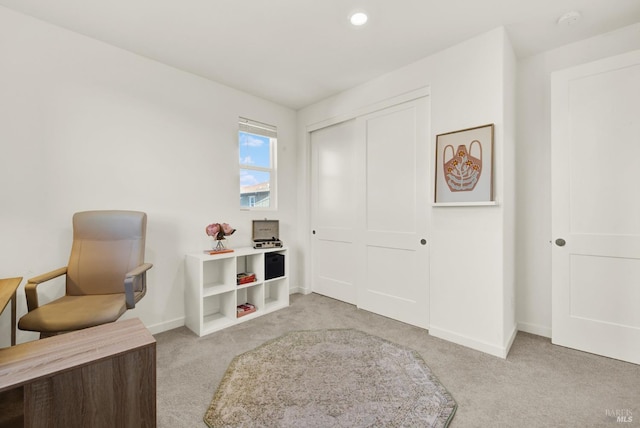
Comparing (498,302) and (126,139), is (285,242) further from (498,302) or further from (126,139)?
(498,302)

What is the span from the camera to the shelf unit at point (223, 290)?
2.59 meters

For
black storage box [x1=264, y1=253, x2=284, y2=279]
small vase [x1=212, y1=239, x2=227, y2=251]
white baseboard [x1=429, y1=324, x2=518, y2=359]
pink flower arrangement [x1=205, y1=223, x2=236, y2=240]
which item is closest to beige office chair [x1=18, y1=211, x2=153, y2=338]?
pink flower arrangement [x1=205, y1=223, x2=236, y2=240]

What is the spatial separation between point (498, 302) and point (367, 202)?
5.09 ft

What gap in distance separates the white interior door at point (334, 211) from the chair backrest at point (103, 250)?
82.1 inches

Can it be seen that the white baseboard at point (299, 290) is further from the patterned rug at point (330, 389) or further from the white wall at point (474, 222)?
the white wall at point (474, 222)

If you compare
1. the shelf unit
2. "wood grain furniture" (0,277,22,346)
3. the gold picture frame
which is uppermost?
the gold picture frame

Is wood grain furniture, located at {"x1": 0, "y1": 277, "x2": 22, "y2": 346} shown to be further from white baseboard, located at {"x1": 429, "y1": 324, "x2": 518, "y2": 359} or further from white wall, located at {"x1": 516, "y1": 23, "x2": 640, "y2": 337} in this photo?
white wall, located at {"x1": 516, "y1": 23, "x2": 640, "y2": 337}

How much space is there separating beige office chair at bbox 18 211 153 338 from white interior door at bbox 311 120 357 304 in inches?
81.9

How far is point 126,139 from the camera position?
2.45 meters

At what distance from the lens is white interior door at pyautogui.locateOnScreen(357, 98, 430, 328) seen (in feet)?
8.82

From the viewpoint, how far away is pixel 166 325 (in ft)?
8.73

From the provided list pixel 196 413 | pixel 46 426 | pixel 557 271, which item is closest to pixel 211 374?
pixel 196 413

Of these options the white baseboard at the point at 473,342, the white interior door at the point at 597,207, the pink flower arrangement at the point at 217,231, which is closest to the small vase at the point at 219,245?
the pink flower arrangement at the point at 217,231

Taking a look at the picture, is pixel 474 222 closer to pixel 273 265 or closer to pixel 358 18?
pixel 358 18
